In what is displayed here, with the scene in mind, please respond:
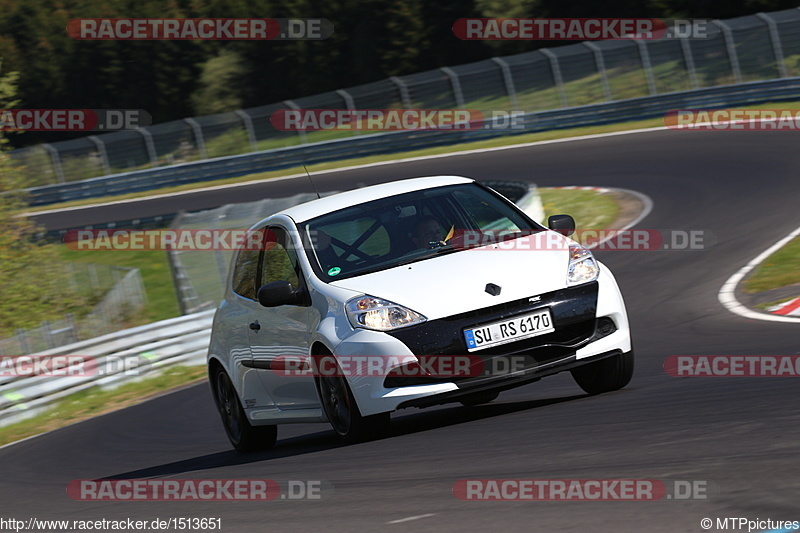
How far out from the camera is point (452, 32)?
52438 mm

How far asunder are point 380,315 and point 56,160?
121 ft

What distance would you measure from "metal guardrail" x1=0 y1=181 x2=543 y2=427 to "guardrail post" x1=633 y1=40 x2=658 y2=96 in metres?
21.2

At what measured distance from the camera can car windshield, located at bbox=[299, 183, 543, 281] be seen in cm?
761

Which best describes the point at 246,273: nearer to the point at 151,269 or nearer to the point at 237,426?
the point at 237,426

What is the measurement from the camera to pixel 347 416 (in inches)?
282

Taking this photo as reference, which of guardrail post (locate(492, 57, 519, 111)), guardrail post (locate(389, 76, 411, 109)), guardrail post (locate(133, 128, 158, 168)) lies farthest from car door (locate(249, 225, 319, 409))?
guardrail post (locate(133, 128, 158, 168))

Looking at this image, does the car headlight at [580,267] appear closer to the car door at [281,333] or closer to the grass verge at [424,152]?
the car door at [281,333]

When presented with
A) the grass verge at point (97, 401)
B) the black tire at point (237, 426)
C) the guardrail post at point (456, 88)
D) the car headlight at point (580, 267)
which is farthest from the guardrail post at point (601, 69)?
the car headlight at point (580, 267)

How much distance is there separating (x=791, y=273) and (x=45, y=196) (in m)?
32.9

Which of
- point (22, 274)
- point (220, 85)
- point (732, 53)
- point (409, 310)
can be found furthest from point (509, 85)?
point (409, 310)

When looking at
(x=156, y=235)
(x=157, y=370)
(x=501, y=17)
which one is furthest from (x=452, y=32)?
(x=157, y=370)

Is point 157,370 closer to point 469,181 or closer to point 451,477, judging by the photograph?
point 469,181

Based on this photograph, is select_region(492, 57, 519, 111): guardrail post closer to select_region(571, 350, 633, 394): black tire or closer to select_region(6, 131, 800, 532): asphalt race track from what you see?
select_region(6, 131, 800, 532): asphalt race track

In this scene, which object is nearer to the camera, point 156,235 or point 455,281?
point 455,281
